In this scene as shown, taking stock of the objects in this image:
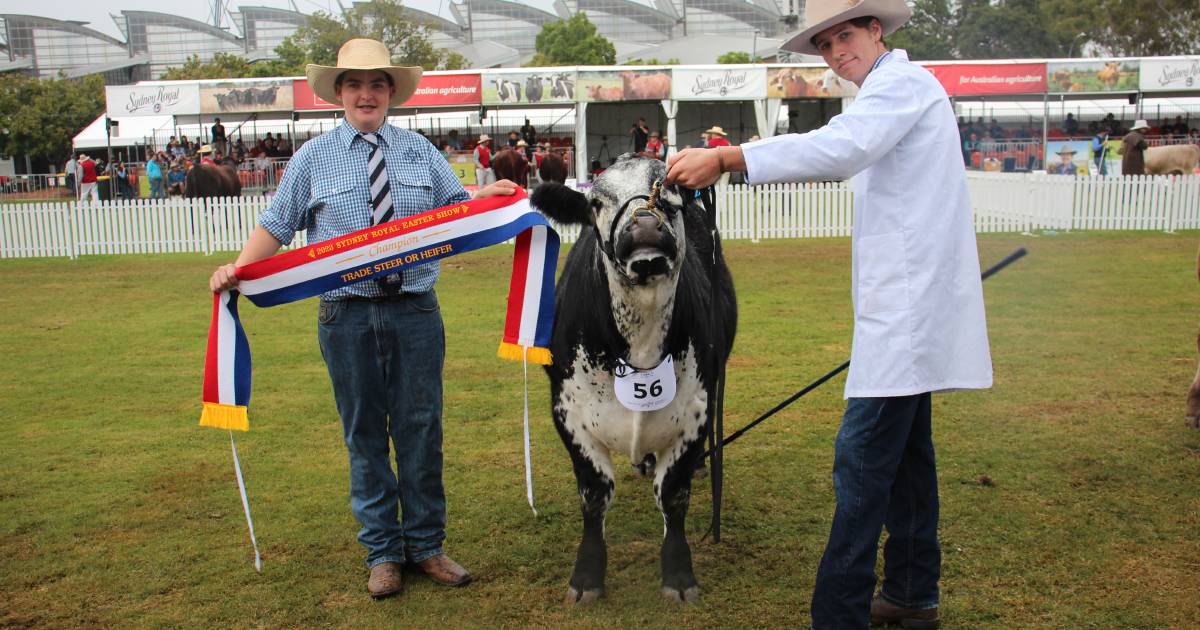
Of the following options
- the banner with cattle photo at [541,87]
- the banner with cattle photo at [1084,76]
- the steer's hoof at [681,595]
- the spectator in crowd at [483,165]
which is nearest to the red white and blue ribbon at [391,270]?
the steer's hoof at [681,595]

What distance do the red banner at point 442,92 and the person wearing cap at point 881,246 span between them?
90.2 ft

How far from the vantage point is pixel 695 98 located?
Answer: 2878 centimetres

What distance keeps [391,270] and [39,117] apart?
2258 inches

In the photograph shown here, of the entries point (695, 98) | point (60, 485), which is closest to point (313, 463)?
point (60, 485)

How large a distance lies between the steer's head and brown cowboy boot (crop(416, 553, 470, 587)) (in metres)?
1.54

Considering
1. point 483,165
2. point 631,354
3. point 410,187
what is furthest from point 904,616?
point 483,165

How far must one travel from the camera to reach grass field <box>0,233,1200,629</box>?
3814mm

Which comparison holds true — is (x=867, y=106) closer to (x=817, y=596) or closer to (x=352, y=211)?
(x=817, y=596)

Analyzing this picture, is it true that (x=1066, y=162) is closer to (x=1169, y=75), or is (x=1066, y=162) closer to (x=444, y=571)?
(x=1169, y=75)

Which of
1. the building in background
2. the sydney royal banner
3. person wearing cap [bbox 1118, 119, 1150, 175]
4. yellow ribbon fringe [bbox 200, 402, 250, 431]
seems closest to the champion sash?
yellow ribbon fringe [bbox 200, 402, 250, 431]

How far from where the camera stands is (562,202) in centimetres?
345

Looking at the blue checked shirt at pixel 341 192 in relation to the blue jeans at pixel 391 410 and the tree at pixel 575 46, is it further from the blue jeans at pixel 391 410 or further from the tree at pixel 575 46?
the tree at pixel 575 46

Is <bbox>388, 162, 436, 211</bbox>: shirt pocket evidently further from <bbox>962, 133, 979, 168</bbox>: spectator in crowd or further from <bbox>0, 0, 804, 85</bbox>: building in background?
<bbox>0, 0, 804, 85</bbox>: building in background

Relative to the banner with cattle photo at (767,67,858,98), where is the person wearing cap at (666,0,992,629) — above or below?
below
